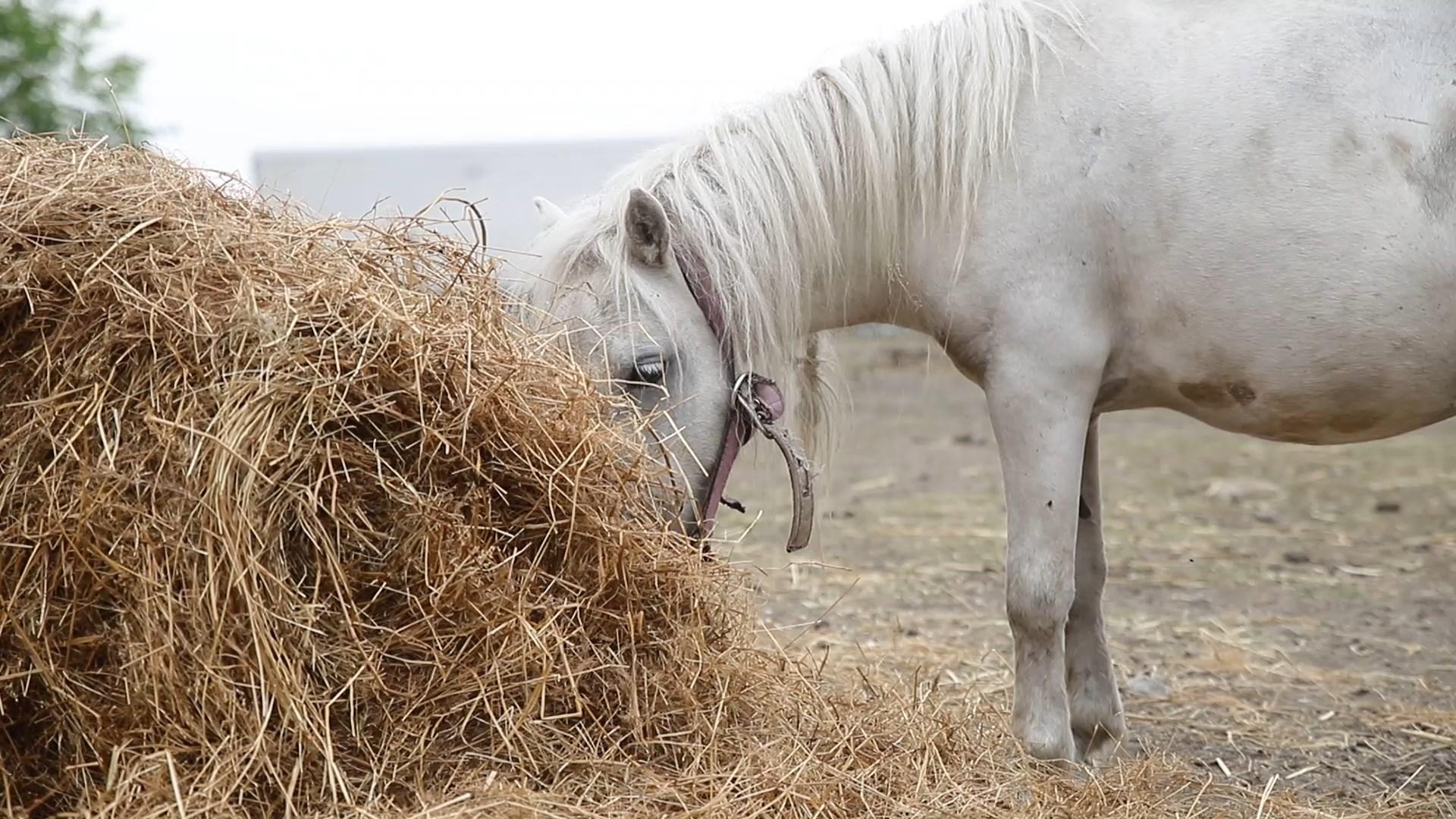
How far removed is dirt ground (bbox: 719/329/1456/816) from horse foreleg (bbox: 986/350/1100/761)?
44 cm

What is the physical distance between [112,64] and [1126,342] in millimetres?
8885

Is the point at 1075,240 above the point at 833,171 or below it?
below

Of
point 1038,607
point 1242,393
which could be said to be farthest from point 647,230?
point 1242,393

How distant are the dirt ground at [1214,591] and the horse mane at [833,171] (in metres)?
0.45

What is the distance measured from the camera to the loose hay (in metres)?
1.98

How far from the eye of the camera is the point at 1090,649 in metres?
3.21

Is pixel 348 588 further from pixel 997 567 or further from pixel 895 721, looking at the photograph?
pixel 997 567

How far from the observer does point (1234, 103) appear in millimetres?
2709

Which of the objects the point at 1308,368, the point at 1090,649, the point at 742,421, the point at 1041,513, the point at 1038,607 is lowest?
the point at 1090,649

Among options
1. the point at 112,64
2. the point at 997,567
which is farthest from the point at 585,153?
the point at 997,567

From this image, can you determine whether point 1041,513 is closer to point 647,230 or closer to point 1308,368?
point 1308,368

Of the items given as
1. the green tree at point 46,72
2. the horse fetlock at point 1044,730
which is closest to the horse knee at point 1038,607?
the horse fetlock at point 1044,730

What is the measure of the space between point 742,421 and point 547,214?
2.39ft

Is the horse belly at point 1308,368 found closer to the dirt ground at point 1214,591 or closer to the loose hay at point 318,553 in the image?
the dirt ground at point 1214,591
